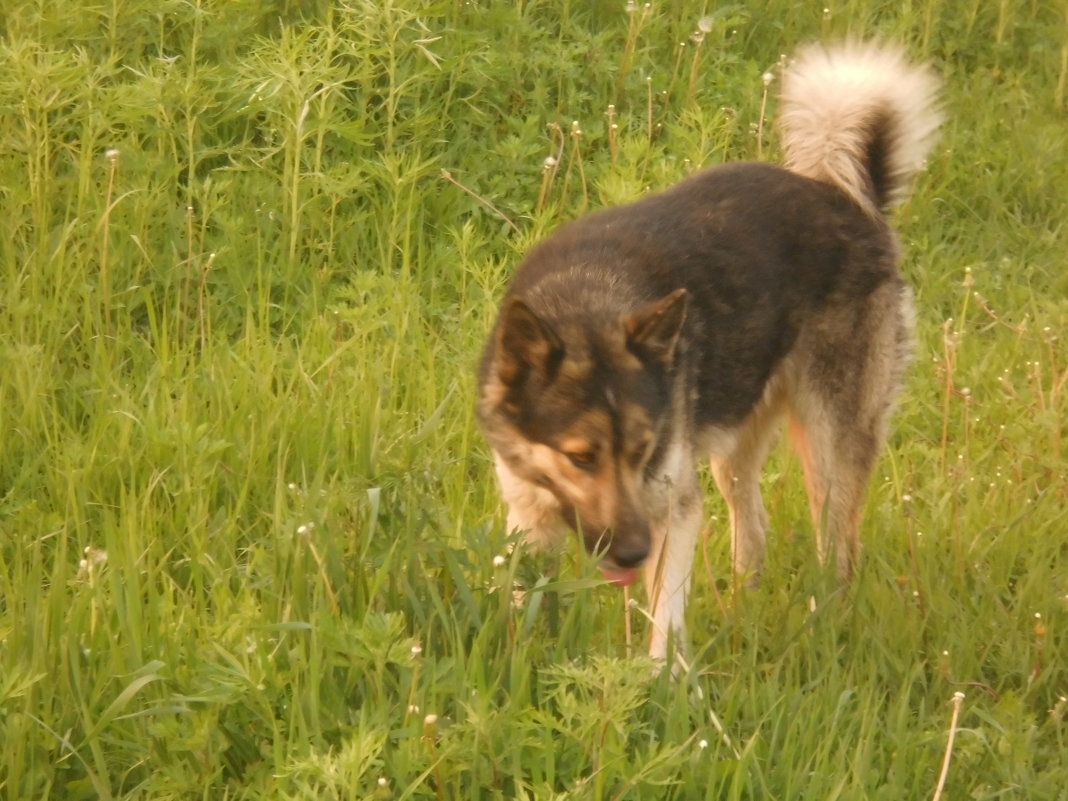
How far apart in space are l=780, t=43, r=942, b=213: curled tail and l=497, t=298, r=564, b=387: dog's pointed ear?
1594mm

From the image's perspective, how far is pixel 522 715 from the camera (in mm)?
3316

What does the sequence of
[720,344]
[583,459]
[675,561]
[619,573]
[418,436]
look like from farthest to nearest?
1. [720,344]
2. [675,561]
3. [583,459]
4. [619,573]
5. [418,436]

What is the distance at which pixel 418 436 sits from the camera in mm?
4012

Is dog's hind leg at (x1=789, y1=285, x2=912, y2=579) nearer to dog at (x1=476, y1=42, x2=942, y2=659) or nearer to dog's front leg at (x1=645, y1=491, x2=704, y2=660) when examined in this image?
dog at (x1=476, y1=42, x2=942, y2=659)

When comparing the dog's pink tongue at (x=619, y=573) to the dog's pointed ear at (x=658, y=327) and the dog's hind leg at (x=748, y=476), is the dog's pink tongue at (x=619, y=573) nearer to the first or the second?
the dog's pointed ear at (x=658, y=327)

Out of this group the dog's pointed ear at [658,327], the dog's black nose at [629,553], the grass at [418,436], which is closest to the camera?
the grass at [418,436]

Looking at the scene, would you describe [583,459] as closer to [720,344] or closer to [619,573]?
[619,573]

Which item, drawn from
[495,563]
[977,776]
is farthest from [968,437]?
[495,563]

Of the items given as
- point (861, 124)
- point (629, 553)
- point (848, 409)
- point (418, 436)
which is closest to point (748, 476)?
point (848, 409)

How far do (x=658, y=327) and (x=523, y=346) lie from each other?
15.7 inches

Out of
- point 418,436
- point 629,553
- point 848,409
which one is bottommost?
point 629,553

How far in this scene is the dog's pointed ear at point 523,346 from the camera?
4203 millimetres

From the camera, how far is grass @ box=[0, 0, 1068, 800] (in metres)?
3.29

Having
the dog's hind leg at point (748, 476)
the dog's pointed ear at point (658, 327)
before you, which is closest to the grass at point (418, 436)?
the dog's hind leg at point (748, 476)
